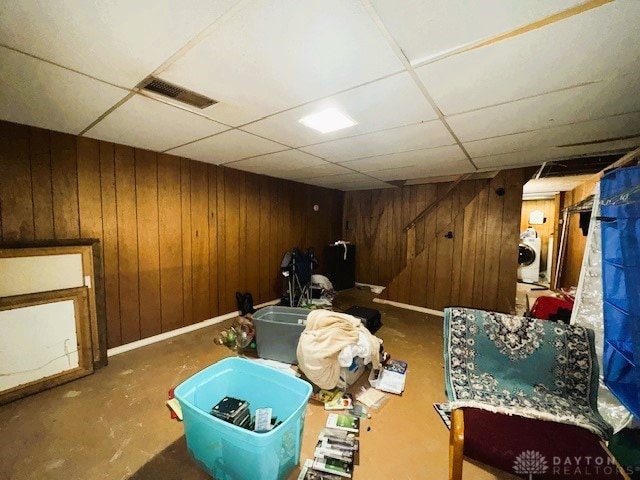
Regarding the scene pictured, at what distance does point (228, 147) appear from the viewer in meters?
2.48

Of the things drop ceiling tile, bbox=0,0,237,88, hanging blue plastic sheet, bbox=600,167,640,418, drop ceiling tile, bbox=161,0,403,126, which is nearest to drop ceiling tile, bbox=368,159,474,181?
hanging blue plastic sheet, bbox=600,167,640,418

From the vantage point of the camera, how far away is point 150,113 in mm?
1729

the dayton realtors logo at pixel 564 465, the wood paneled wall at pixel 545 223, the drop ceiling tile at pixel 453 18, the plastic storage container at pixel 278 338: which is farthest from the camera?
the wood paneled wall at pixel 545 223

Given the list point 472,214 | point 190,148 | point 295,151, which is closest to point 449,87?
point 295,151

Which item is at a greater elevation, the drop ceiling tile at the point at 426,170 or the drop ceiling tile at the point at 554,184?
the drop ceiling tile at the point at 426,170

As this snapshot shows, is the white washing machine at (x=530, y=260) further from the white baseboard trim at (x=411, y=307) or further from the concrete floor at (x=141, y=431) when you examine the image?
the concrete floor at (x=141, y=431)

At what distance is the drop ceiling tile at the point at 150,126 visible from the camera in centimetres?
165

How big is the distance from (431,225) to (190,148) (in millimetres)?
3705

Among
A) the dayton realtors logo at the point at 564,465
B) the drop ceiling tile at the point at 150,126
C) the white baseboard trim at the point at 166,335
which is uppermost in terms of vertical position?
the drop ceiling tile at the point at 150,126

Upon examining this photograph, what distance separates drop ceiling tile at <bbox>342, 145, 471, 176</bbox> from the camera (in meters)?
2.58

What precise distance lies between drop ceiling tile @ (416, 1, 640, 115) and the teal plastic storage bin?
1.83 m

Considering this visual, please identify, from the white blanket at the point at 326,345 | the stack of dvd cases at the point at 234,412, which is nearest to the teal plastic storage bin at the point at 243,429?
the stack of dvd cases at the point at 234,412

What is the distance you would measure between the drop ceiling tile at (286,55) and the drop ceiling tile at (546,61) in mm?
333

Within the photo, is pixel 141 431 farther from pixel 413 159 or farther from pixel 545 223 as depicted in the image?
pixel 545 223
